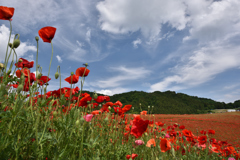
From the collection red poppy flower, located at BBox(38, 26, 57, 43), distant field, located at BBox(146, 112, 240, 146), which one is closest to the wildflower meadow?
red poppy flower, located at BBox(38, 26, 57, 43)

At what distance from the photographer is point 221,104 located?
6288 cm

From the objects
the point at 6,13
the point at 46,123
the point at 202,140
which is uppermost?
the point at 6,13

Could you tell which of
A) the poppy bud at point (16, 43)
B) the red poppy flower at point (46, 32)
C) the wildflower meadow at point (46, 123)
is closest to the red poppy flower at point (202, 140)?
the wildflower meadow at point (46, 123)

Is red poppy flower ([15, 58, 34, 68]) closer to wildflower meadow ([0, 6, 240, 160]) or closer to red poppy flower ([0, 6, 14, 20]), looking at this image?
wildflower meadow ([0, 6, 240, 160])

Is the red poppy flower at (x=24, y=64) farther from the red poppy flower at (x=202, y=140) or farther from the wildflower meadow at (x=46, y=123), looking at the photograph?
the red poppy flower at (x=202, y=140)

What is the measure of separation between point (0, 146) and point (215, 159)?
3988mm

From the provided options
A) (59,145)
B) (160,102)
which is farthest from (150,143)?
(160,102)

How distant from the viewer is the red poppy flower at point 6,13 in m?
1.25

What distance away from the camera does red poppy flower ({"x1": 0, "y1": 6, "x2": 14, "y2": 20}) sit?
4.11 ft

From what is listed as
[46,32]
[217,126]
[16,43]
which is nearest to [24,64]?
[16,43]

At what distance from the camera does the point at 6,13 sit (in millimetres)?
1274

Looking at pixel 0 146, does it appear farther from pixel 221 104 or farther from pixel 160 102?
pixel 221 104

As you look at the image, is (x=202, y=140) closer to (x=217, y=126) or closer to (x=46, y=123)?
(x=46, y=123)

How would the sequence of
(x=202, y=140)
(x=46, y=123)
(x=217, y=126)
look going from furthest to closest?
(x=217, y=126) → (x=202, y=140) → (x=46, y=123)
